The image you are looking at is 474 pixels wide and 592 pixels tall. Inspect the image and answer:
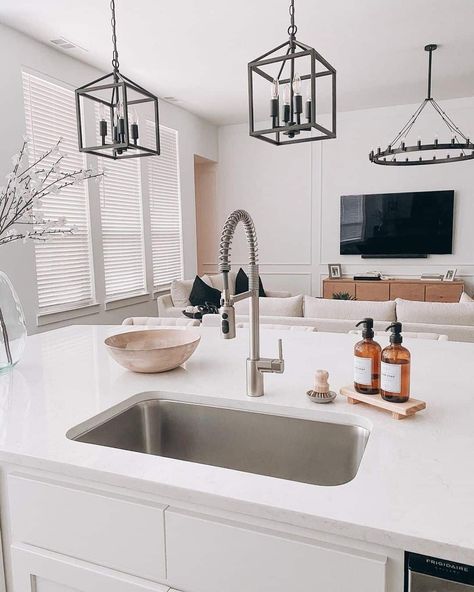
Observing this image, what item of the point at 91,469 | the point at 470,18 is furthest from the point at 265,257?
the point at 91,469

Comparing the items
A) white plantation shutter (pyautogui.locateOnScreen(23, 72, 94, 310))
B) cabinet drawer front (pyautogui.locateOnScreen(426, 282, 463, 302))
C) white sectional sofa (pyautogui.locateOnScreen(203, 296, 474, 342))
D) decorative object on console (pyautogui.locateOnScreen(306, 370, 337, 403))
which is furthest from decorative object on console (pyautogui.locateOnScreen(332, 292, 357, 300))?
decorative object on console (pyautogui.locateOnScreen(306, 370, 337, 403))

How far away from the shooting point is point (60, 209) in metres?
4.45

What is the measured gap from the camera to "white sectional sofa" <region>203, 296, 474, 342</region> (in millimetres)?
2912

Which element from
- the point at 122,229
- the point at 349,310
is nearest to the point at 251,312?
the point at 349,310

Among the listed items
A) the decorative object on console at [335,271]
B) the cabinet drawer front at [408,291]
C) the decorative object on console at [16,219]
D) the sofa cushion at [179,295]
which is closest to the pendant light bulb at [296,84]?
the decorative object on console at [16,219]

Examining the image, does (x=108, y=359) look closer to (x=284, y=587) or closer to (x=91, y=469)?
(x=91, y=469)

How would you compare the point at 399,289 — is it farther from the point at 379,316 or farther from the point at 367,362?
the point at 367,362

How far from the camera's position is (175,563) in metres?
0.87

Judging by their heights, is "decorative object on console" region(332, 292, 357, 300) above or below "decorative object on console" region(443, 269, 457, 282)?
below

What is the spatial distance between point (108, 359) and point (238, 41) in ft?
11.7

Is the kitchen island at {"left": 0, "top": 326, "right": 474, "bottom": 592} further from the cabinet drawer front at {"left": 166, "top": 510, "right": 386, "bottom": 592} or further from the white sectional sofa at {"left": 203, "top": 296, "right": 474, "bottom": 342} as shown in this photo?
the white sectional sofa at {"left": 203, "top": 296, "right": 474, "bottom": 342}

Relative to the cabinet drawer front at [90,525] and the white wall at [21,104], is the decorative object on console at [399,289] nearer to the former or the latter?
the white wall at [21,104]

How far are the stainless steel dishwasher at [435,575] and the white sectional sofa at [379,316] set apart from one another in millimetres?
2323

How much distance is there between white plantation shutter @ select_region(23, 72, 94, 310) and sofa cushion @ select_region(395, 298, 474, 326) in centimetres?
297
